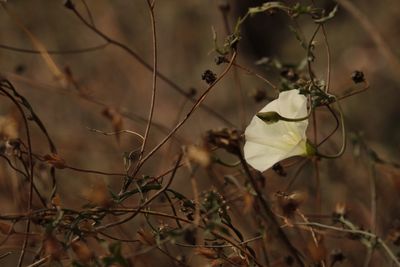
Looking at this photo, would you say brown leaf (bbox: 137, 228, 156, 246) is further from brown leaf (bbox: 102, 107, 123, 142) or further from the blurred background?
the blurred background

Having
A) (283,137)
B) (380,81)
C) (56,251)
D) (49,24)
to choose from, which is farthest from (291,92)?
(49,24)

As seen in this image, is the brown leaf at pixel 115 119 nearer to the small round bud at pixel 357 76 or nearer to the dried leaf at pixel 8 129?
the dried leaf at pixel 8 129

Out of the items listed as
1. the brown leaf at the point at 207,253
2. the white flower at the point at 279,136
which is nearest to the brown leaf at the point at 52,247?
the brown leaf at the point at 207,253

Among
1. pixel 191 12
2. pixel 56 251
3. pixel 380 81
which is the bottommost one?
pixel 56 251

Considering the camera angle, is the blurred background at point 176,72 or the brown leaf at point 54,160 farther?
the blurred background at point 176,72

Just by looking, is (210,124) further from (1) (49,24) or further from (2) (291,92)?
(2) (291,92)

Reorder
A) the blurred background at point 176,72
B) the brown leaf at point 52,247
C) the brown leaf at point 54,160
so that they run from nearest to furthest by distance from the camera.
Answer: the brown leaf at point 52,247 → the brown leaf at point 54,160 → the blurred background at point 176,72

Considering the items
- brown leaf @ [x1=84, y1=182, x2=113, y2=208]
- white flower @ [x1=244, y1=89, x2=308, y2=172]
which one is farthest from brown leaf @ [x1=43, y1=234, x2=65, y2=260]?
white flower @ [x1=244, y1=89, x2=308, y2=172]
